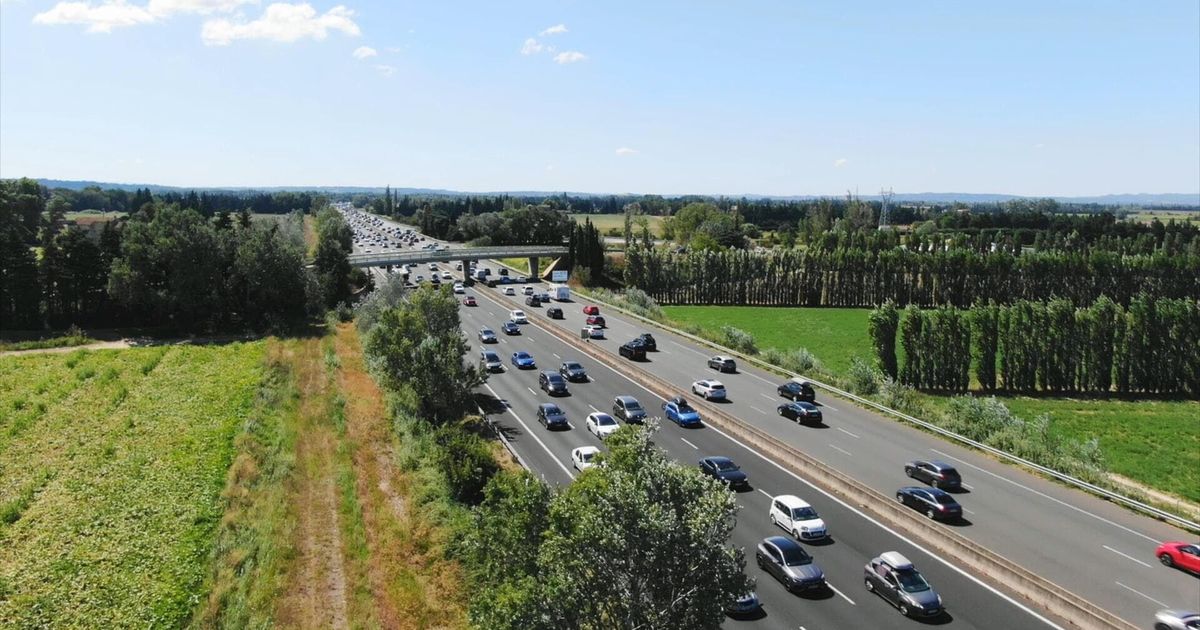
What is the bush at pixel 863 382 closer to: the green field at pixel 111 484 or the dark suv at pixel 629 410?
the dark suv at pixel 629 410

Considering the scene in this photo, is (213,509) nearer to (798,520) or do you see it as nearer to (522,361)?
(798,520)

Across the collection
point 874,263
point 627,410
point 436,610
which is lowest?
point 436,610

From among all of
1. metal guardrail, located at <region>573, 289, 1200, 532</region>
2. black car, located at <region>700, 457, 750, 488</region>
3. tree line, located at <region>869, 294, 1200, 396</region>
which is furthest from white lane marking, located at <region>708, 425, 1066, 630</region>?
tree line, located at <region>869, 294, 1200, 396</region>

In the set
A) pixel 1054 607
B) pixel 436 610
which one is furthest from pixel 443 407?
pixel 1054 607

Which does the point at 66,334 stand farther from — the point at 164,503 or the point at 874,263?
the point at 874,263

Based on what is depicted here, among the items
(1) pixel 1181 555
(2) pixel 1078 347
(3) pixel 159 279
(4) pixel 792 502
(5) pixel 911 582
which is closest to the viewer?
(5) pixel 911 582

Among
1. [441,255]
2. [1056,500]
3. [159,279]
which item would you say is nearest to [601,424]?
[1056,500]
